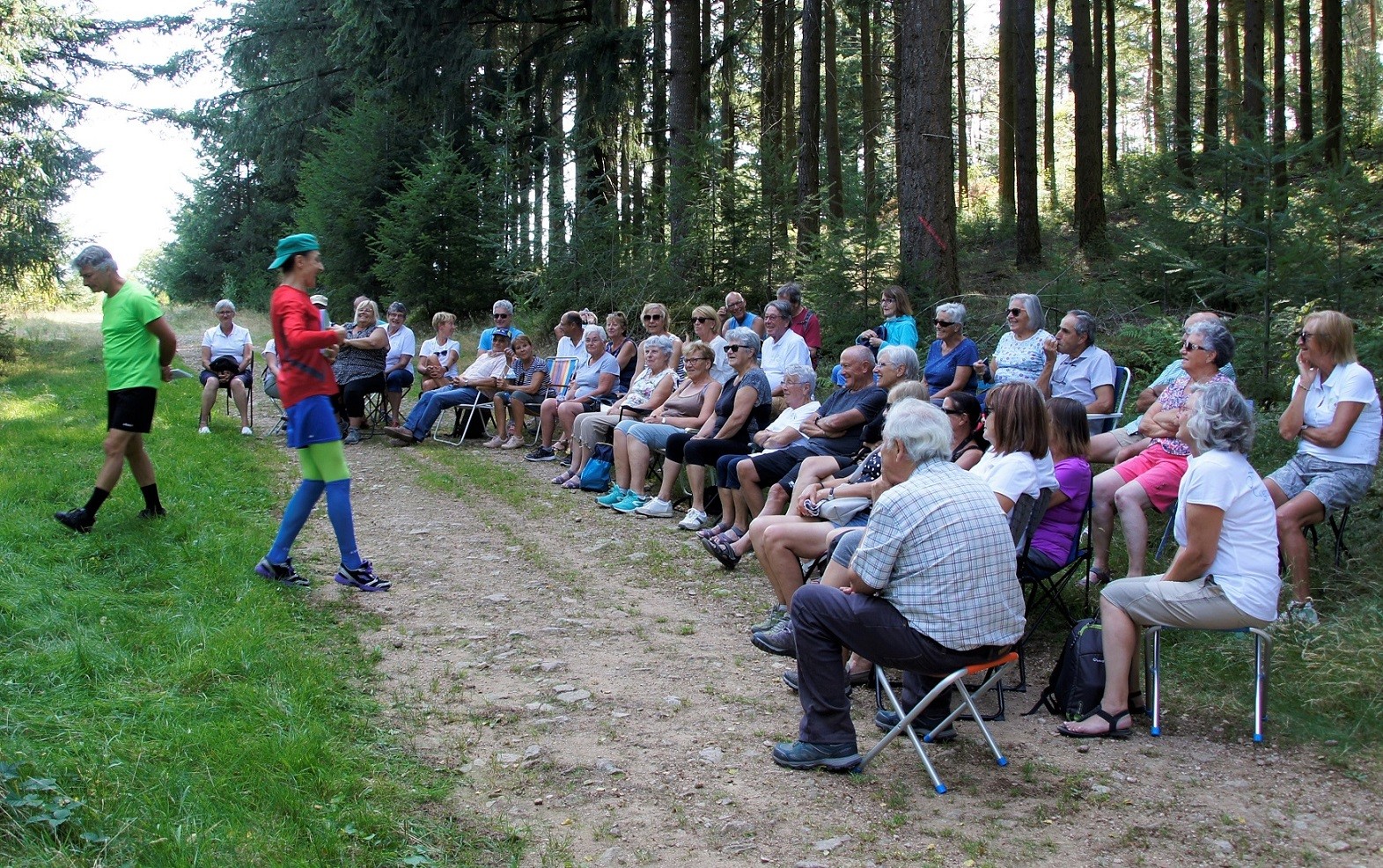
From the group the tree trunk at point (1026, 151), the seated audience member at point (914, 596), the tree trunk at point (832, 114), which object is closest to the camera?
the seated audience member at point (914, 596)

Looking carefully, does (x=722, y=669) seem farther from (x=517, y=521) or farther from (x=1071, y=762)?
(x=517, y=521)

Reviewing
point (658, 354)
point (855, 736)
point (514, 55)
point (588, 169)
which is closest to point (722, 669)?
point (855, 736)

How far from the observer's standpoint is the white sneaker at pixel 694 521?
7547 mm

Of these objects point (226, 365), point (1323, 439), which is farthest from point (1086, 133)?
point (226, 365)

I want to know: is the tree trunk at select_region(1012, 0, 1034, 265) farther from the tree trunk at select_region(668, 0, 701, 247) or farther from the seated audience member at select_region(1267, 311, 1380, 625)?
the seated audience member at select_region(1267, 311, 1380, 625)

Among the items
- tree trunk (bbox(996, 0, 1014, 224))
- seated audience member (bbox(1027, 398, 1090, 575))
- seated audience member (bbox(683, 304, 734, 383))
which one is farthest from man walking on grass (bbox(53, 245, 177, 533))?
tree trunk (bbox(996, 0, 1014, 224))

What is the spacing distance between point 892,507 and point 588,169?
1394 cm

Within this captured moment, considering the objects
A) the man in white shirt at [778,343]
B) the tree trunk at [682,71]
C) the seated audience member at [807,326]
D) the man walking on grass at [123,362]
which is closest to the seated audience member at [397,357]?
the tree trunk at [682,71]

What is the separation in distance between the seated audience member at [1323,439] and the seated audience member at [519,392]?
731cm

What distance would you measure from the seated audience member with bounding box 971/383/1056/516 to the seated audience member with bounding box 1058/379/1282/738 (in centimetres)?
63

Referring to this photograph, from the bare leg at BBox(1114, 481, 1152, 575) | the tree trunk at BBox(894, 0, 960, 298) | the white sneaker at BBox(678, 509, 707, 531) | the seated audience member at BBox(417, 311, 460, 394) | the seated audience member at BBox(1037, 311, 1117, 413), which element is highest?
the tree trunk at BBox(894, 0, 960, 298)

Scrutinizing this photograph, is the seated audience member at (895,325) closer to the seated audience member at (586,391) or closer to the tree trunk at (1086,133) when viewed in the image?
the seated audience member at (586,391)

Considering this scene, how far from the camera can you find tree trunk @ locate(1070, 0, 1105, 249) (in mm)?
14352

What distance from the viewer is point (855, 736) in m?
3.81
